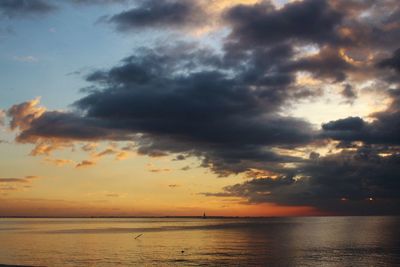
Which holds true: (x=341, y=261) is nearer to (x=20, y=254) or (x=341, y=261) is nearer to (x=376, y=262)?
(x=376, y=262)

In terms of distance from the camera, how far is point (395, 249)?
126 m

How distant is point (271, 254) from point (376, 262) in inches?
1003

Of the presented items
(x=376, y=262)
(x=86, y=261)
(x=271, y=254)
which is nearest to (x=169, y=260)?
(x=86, y=261)

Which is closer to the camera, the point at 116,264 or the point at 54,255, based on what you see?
the point at 116,264

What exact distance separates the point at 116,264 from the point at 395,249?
263 feet

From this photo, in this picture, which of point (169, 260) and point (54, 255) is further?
point (54, 255)

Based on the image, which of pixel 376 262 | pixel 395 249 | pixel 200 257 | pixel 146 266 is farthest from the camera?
pixel 395 249

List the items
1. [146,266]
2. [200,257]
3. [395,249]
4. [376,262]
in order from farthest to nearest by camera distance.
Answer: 1. [395,249]
2. [200,257]
3. [376,262]
4. [146,266]

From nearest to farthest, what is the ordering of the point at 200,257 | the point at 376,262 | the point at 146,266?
1. the point at 146,266
2. the point at 376,262
3. the point at 200,257

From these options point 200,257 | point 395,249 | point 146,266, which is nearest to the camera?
point 146,266

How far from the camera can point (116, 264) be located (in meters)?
93.0

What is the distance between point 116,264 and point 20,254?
3045 centimetres

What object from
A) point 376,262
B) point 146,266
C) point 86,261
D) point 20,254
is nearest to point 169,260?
point 146,266

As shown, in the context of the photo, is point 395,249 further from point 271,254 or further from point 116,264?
point 116,264
